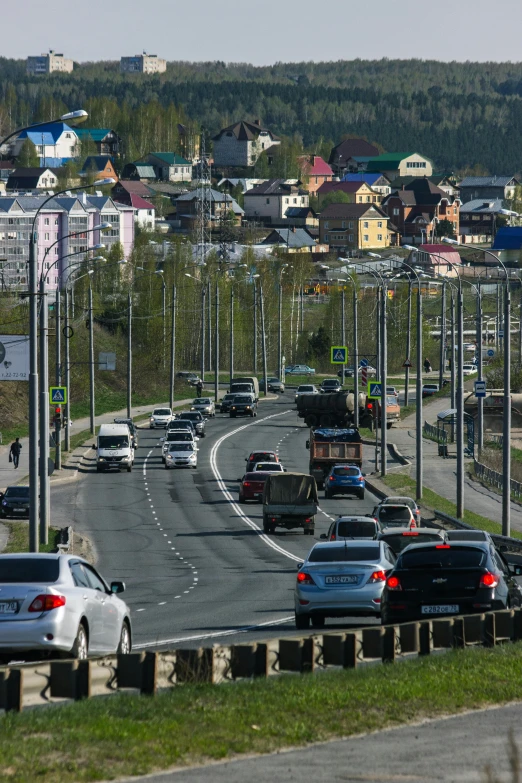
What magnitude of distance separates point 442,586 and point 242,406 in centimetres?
7276

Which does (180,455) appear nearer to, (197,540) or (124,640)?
(197,540)

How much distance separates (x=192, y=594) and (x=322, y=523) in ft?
65.8

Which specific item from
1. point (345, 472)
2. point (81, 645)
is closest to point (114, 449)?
point (345, 472)

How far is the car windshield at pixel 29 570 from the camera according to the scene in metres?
16.2

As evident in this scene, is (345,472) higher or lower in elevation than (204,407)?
lower

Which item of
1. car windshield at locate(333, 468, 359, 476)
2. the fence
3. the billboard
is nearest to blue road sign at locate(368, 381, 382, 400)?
the fence

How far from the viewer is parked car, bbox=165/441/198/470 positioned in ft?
222

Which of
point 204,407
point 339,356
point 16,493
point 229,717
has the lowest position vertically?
point 16,493

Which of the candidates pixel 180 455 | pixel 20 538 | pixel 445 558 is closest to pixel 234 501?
pixel 180 455

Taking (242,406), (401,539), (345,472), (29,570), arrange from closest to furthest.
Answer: (29,570), (401,539), (345,472), (242,406)

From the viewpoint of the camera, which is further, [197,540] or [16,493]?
[16,493]

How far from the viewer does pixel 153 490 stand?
198 ft

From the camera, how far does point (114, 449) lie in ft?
218

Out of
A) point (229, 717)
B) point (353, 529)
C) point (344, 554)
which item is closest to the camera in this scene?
point (229, 717)
